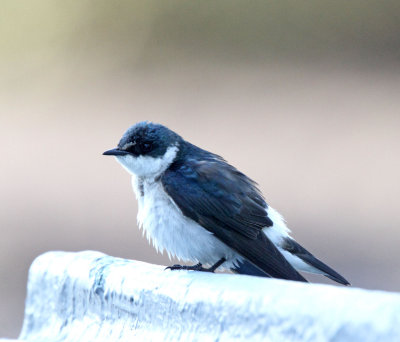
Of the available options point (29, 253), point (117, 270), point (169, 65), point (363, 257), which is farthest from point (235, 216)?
point (169, 65)

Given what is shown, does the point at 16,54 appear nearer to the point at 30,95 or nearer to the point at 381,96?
the point at 30,95

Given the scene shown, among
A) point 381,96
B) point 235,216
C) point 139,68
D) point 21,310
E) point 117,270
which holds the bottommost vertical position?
point 21,310

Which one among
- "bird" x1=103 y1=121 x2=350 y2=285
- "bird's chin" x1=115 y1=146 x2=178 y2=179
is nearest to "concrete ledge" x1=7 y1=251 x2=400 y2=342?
"bird" x1=103 y1=121 x2=350 y2=285

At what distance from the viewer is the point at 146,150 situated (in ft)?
6.88

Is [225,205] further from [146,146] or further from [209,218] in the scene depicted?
[146,146]

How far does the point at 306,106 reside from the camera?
233 inches

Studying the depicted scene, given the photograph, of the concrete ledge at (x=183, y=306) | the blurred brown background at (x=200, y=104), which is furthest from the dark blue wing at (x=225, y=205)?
the blurred brown background at (x=200, y=104)

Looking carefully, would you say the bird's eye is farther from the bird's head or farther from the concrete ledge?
the concrete ledge

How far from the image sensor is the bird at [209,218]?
74.7 inches

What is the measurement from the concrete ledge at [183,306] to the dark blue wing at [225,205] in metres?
0.39

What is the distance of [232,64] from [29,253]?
261 cm

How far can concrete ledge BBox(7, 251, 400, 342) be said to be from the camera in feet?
3.27

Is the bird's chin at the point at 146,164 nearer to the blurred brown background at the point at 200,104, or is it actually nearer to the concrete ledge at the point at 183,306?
the concrete ledge at the point at 183,306

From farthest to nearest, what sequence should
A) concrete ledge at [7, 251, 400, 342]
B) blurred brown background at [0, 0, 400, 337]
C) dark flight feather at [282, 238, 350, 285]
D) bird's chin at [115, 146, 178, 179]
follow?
blurred brown background at [0, 0, 400, 337], bird's chin at [115, 146, 178, 179], dark flight feather at [282, 238, 350, 285], concrete ledge at [7, 251, 400, 342]
